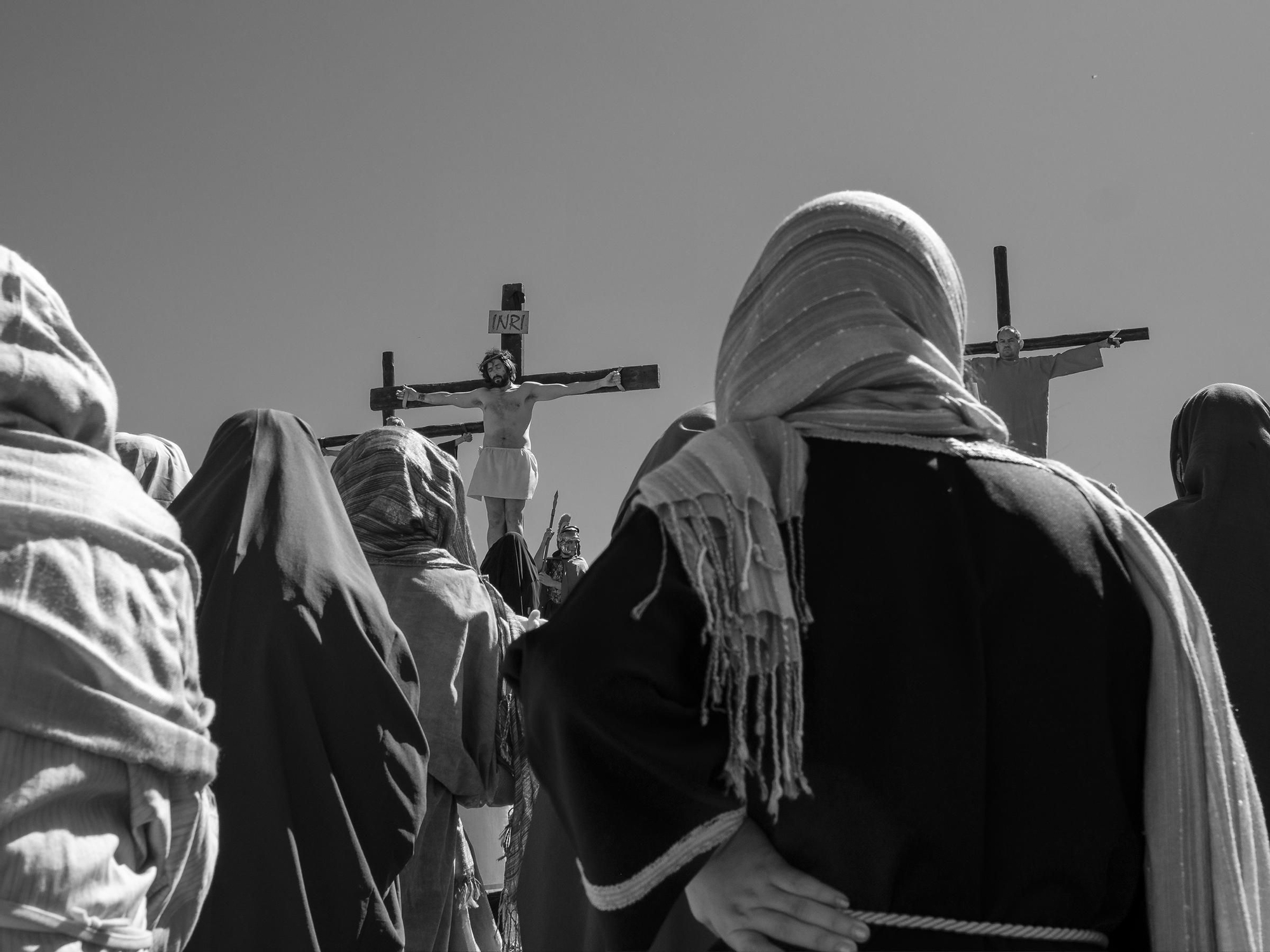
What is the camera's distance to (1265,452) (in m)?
4.30

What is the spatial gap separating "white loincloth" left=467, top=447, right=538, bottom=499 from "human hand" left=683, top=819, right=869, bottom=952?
12782mm

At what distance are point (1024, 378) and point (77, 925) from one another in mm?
12663

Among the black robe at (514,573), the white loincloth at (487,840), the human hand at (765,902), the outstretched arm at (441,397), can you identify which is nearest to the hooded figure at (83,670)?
the human hand at (765,902)

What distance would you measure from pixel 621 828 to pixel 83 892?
0.77 metres

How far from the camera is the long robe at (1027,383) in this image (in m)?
12.7

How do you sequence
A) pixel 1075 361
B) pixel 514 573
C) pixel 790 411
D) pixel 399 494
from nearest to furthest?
pixel 790 411 → pixel 399 494 → pixel 514 573 → pixel 1075 361

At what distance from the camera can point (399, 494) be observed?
4.52 metres

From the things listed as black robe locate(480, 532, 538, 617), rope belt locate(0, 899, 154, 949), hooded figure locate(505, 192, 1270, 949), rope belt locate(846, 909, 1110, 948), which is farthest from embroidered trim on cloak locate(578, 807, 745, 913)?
black robe locate(480, 532, 538, 617)

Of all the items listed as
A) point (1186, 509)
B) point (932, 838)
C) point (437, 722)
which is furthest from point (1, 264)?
point (1186, 509)

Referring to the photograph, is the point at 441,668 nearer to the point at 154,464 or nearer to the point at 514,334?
the point at 154,464

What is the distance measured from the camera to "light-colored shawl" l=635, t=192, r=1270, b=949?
1.97m

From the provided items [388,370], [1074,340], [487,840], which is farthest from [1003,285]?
[487,840]

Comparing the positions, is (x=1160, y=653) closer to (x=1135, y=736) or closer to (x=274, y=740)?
(x=1135, y=736)

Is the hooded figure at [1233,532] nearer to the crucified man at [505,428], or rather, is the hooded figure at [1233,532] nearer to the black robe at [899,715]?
the black robe at [899,715]
